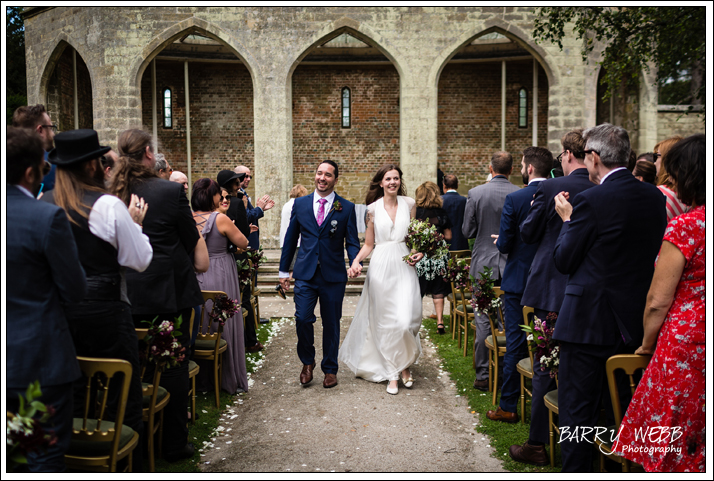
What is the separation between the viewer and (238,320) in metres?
5.44

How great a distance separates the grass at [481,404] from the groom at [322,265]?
1.31 meters

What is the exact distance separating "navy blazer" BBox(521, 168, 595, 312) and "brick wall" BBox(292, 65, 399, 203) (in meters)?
14.8

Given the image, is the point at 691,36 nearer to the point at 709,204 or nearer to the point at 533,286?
the point at 533,286

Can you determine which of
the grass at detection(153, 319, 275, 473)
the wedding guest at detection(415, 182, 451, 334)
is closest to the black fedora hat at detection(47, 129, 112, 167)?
the grass at detection(153, 319, 275, 473)

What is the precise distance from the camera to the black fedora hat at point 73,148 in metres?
2.77

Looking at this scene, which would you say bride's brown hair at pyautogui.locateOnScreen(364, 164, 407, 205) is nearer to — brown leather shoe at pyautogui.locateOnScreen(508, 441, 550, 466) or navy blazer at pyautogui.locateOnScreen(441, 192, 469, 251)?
navy blazer at pyautogui.locateOnScreen(441, 192, 469, 251)

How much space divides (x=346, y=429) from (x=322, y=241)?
Answer: 1.82 meters

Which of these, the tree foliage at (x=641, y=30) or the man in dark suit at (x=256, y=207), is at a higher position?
the tree foliage at (x=641, y=30)

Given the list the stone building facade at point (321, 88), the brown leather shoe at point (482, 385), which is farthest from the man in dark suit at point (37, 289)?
the stone building facade at point (321, 88)

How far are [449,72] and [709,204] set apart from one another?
17146 mm

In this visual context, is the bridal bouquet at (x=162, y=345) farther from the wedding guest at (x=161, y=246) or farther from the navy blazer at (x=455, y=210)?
the navy blazer at (x=455, y=210)

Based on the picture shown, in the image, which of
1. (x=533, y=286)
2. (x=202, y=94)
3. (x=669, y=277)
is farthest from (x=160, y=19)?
(x=669, y=277)

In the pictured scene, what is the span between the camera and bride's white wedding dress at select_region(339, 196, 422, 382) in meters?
5.64

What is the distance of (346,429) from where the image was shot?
460cm
